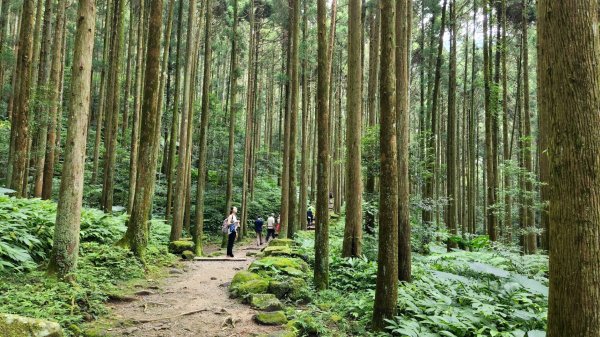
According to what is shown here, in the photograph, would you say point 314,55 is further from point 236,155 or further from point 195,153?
point 195,153

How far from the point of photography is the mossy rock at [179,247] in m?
12.5

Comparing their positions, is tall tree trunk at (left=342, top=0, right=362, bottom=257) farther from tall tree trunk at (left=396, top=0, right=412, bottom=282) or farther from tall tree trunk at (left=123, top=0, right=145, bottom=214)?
tall tree trunk at (left=123, top=0, right=145, bottom=214)

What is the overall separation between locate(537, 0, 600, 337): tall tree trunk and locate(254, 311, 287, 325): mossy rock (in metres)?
3.78

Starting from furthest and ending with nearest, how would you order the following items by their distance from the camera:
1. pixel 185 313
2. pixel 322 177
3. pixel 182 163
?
1. pixel 182 163
2. pixel 322 177
3. pixel 185 313

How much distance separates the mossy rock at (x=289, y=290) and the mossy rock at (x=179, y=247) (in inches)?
243

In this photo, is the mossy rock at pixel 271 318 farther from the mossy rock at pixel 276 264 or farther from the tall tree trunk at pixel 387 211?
the mossy rock at pixel 276 264

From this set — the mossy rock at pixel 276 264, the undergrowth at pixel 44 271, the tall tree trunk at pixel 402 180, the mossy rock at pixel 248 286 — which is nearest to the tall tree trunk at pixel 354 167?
the mossy rock at pixel 276 264

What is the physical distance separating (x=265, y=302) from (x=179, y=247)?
6887 mm

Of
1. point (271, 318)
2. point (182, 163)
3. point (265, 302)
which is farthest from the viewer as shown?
point (182, 163)

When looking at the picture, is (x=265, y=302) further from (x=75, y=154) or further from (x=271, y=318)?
(x=75, y=154)

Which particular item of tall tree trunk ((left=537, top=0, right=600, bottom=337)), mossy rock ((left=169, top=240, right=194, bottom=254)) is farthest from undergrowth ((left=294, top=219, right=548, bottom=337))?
mossy rock ((left=169, top=240, right=194, bottom=254))

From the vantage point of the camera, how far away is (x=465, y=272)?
27.2 ft

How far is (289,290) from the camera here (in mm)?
7262

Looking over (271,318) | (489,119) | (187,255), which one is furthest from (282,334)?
(489,119)
